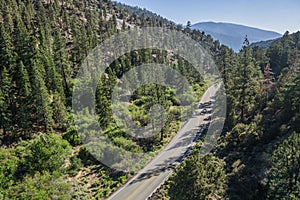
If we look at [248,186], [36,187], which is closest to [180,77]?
[248,186]

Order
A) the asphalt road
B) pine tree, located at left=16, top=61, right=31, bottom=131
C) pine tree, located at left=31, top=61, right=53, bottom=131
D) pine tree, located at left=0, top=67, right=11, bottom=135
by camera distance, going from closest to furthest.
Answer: the asphalt road, pine tree, located at left=0, top=67, right=11, bottom=135, pine tree, located at left=16, top=61, right=31, bottom=131, pine tree, located at left=31, top=61, right=53, bottom=131

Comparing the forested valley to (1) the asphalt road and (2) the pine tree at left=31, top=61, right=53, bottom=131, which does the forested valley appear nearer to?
(2) the pine tree at left=31, top=61, right=53, bottom=131

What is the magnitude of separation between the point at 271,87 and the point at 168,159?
85.6 ft

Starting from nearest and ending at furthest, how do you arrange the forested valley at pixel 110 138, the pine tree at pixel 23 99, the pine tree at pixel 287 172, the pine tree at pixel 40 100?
the pine tree at pixel 287 172 → the forested valley at pixel 110 138 → the pine tree at pixel 23 99 → the pine tree at pixel 40 100

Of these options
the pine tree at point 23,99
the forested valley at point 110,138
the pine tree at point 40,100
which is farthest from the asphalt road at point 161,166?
the pine tree at point 23,99

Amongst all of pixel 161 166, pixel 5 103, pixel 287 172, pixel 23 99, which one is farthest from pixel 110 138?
pixel 287 172

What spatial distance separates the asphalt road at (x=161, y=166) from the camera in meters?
31.4

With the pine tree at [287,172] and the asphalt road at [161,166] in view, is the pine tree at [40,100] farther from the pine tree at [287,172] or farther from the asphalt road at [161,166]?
the pine tree at [287,172]

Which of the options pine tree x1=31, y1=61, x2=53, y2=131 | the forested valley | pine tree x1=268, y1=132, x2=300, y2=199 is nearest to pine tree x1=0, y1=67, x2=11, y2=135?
the forested valley

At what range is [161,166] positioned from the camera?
3831 cm

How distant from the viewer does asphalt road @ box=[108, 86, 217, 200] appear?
103 ft

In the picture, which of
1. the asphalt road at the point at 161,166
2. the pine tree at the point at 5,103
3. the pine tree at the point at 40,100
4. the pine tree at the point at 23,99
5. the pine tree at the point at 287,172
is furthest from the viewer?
the pine tree at the point at 40,100

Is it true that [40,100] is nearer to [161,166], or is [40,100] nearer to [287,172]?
[161,166]

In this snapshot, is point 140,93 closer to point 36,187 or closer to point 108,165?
point 108,165
